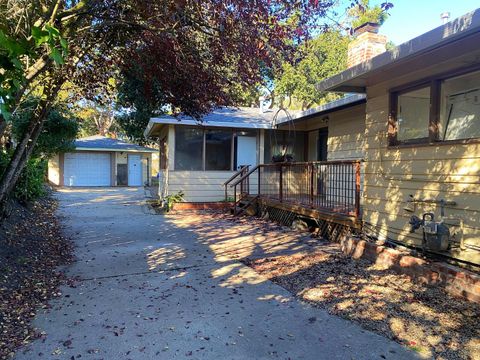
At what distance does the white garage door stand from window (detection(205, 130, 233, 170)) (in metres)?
15.3

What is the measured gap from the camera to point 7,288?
14.5 ft

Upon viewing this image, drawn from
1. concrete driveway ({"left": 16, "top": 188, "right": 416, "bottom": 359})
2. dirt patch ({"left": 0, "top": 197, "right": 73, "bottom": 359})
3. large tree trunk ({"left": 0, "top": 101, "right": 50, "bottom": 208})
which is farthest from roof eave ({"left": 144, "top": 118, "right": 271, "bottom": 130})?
concrete driveway ({"left": 16, "top": 188, "right": 416, "bottom": 359})

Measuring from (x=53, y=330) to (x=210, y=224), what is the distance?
6.30 meters

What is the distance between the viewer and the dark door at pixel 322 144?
40.8 feet

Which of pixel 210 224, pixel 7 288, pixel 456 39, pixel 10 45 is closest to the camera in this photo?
pixel 10 45

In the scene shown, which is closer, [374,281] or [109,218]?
[374,281]

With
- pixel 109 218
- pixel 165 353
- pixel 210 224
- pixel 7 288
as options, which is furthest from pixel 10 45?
pixel 109 218

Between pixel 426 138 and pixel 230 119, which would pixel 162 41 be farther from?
pixel 230 119

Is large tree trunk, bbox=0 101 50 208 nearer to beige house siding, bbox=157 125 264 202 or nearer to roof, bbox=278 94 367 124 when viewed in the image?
roof, bbox=278 94 367 124

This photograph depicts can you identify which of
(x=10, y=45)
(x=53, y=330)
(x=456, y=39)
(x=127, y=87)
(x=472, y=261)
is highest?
(x=127, y=87)

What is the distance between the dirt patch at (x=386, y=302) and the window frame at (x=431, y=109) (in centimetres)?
187

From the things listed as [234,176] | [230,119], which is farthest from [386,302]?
[230,119]

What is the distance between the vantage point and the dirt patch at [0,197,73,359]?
3592 mm

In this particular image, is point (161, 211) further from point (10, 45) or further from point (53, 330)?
point (10, 45)
